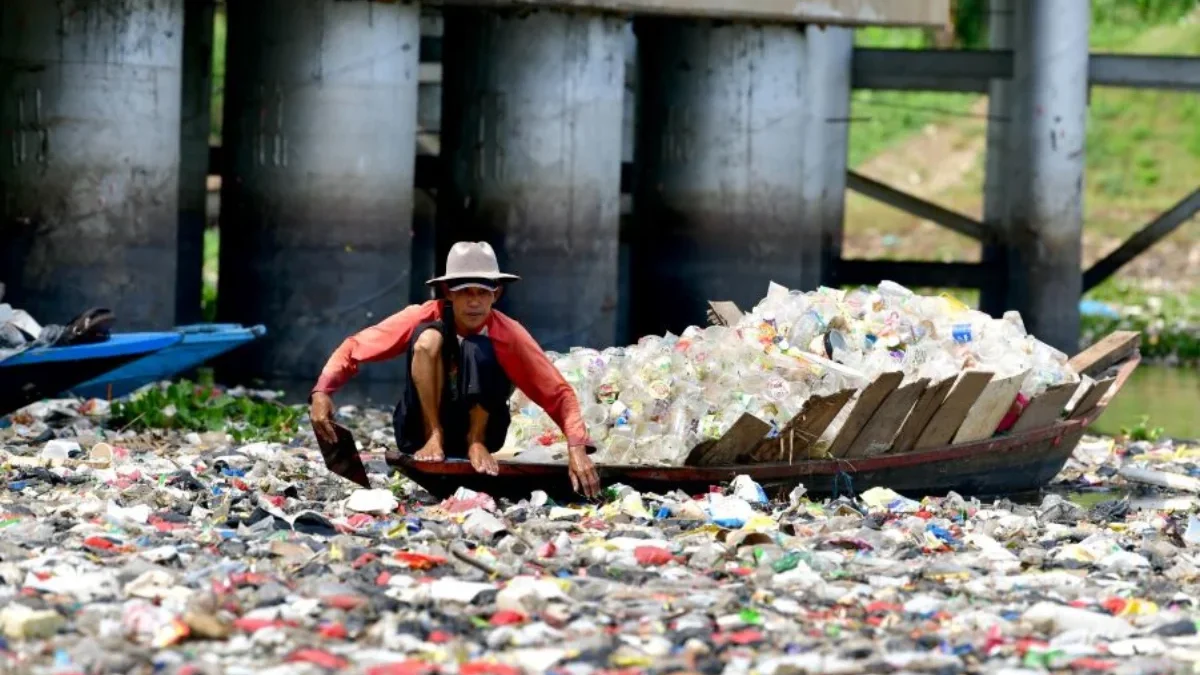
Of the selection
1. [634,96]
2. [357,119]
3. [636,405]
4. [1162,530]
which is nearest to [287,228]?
[357,119]

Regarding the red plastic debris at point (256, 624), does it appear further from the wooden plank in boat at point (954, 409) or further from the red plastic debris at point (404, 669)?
the wooden plank in boat at point (954, 409)

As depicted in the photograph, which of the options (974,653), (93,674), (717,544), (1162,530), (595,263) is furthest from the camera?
(595,263)

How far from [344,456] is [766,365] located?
87.4 inches

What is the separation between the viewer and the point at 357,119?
57.1 feet

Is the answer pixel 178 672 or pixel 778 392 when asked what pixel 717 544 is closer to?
pixel 778 392

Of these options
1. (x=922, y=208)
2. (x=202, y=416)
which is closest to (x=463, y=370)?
(x=202, y=416)

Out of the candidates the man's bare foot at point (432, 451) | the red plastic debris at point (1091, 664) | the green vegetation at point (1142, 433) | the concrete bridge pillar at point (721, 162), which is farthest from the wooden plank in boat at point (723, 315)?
the concrete bridge pillar at point (721, 162)

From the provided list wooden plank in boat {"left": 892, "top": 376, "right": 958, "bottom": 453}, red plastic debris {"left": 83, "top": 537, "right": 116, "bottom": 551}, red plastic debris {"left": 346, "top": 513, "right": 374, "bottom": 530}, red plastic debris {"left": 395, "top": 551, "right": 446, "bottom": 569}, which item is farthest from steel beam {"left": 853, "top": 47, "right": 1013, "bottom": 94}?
red plastic debris {"left": 83, "top": 537, "right": 116, "bottom": 551}

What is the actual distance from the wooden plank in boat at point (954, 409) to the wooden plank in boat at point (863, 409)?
527 mm

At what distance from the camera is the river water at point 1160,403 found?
60.1 feet

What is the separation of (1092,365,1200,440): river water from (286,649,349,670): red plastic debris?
36.7 feet

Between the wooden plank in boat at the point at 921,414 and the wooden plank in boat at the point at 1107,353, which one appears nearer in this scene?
the wooden plank in boat at the point at 921,414

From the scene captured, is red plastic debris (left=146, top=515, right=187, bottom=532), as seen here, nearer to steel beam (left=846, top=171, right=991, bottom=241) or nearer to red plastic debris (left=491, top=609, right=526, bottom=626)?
red plastic debris (left=491, top=609, right=526, bottom=626)

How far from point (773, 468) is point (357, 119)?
722cm
